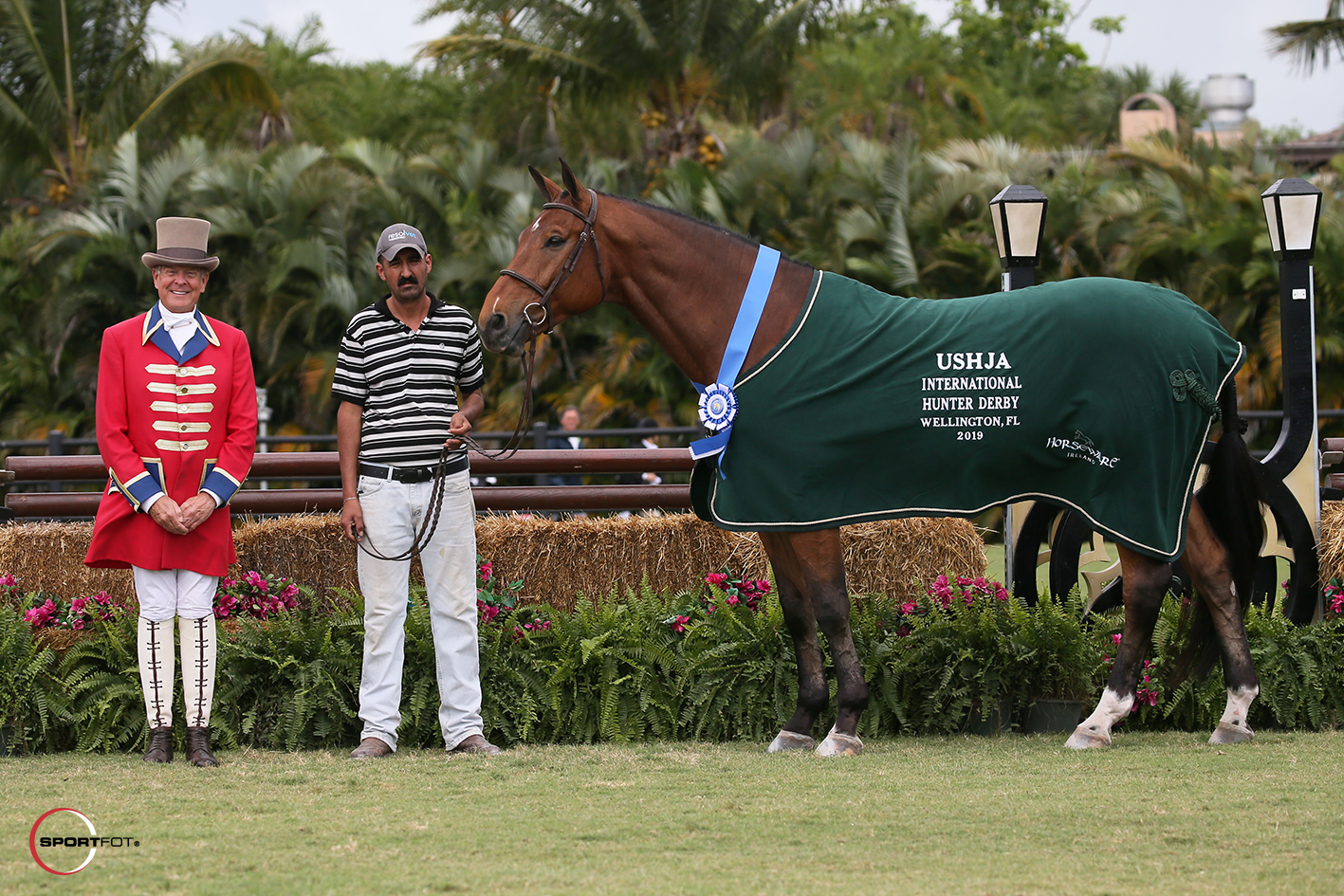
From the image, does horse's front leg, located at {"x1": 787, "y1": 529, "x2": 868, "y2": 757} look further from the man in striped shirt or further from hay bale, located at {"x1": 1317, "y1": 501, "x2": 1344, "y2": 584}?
hay bale, located at {"x1": 1317, "y1": 501, "x2": 1344, "y2": 584}

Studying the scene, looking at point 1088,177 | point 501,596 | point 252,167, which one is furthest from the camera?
point 252,167

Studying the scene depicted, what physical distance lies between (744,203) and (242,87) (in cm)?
861

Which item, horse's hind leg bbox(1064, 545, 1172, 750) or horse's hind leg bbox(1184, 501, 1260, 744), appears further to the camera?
horse's hind leg bbox(1184, 501, 1260, 744)

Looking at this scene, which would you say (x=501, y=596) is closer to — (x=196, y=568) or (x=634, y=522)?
(x=634, y=522)

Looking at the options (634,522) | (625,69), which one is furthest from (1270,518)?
(625,69)

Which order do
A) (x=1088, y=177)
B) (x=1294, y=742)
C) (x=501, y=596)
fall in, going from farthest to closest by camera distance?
(x=1088, y=177) → (x=501, y=596) → (x=1294, y=742)

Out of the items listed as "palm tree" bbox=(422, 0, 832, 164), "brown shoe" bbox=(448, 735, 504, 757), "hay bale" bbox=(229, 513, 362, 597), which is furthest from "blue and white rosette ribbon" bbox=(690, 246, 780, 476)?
"palm tree" bbox=(422, 0, 832, 164)

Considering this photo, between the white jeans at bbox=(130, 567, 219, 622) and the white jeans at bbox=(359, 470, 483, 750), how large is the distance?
596mm

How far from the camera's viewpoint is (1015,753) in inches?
196

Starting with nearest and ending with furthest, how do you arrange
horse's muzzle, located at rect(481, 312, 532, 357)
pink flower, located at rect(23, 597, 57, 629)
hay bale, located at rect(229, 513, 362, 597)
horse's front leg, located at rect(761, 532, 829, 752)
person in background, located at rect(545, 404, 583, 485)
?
horse's muzzle, located at rect(481, 312, 532, 357)
horse's front leg, located at rect(761, 532, 829, 752)
pink flower, located at rect(23, 597, 57, 629)
hay bale, located at rect(229, 513, 362, 597)
person in background, located at rect(545, 404, 583, 485)

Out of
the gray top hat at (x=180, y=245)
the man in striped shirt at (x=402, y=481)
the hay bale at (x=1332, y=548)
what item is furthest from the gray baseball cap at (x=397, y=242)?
the hay bale at (x=1332, y=548)

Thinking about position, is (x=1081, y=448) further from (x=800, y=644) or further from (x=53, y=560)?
(x=53, y=560)

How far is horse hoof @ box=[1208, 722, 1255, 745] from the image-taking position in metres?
5.14

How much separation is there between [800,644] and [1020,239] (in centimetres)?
227
